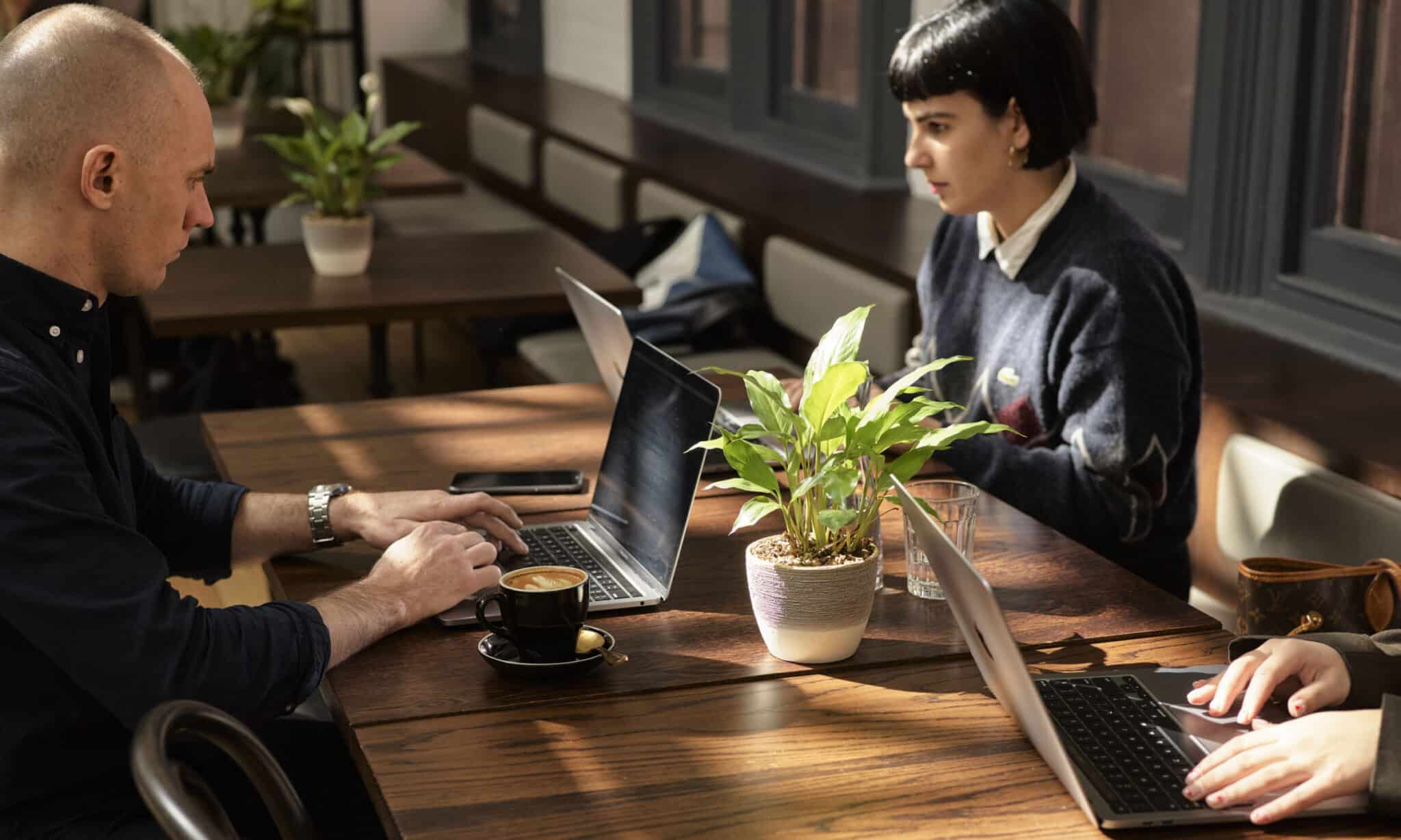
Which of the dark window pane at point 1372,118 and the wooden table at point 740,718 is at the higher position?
the dark window pane at point 1372,118

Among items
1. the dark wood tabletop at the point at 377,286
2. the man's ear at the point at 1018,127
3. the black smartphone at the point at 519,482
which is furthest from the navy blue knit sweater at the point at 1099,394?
the dark wood tabletop at the point at 377,286

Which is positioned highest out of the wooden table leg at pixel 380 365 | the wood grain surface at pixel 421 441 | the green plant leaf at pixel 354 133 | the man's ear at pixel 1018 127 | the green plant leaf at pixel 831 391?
the man's ear at pixel 1018 127

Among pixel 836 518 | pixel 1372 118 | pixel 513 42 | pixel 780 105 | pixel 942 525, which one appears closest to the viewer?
pixel 836 518

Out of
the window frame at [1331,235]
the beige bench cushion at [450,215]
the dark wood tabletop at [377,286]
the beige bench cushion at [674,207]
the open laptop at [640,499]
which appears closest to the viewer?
the open laptop at [640,499]

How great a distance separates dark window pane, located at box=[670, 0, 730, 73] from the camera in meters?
6.12

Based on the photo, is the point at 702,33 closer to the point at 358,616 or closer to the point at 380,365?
the point at 380,365

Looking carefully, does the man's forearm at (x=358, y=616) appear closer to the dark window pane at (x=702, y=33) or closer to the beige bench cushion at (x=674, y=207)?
the beige bench cushion at (x=674, y=207)

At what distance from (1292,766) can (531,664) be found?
69 cm

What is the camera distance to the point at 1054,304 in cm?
234

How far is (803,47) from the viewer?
213 inches

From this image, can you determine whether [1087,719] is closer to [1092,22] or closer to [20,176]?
[20,176]

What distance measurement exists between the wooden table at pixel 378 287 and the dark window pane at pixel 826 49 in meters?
1.23

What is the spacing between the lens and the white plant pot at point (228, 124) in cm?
567

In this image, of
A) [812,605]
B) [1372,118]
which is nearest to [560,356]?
[1372,118]
